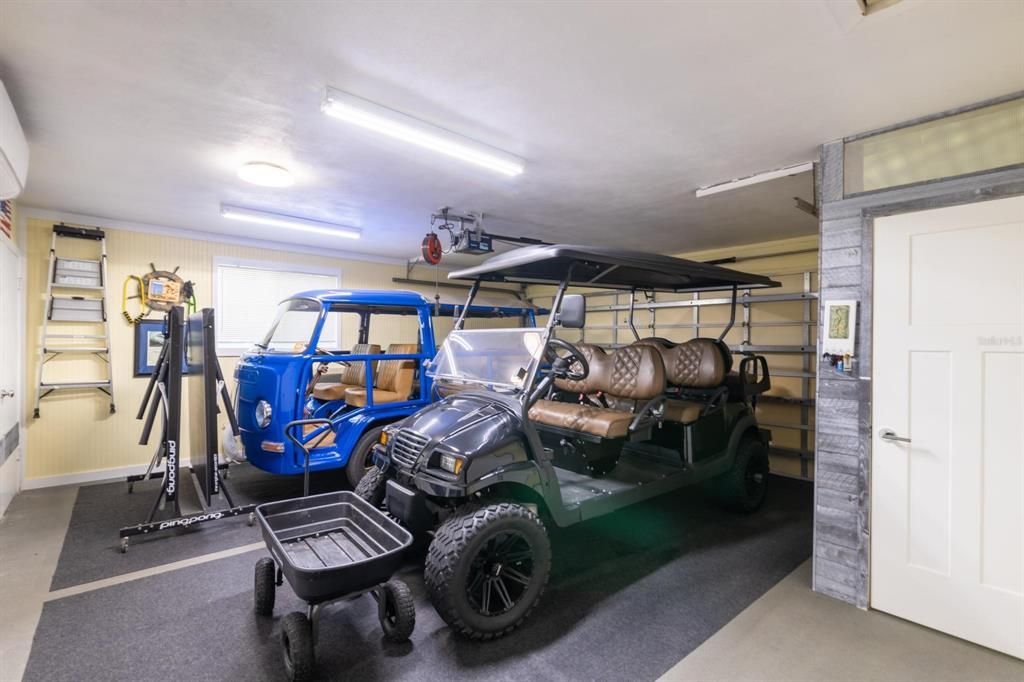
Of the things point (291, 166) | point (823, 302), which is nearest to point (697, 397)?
point (823, 302)

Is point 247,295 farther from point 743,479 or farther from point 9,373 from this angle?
point 743,479

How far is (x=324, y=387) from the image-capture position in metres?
5.58

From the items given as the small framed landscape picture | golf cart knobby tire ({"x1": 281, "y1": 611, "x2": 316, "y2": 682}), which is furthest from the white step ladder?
the small framed landscape picture

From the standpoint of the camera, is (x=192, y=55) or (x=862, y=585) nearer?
(x=192, y=55)

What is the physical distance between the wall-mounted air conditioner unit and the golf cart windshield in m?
2.75

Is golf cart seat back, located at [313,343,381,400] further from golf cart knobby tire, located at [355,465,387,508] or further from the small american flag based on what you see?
the small american flag

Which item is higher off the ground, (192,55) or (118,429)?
(192,55)

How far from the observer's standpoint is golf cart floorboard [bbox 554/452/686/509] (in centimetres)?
320

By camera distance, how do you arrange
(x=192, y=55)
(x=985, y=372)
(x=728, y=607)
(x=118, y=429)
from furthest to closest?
(x=118, y=429), (x=728, y=607), (x=985, y=372), (x=192, y=55)

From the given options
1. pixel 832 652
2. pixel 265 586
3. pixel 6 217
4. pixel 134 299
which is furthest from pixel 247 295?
pixel 832 652

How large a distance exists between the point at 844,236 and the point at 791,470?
13.1 ft

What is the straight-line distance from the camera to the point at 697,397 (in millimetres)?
4703

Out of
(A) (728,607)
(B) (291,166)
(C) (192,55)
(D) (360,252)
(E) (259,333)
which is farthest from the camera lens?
(D) (360,252)

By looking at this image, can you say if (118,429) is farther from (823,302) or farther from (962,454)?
(962,454)
